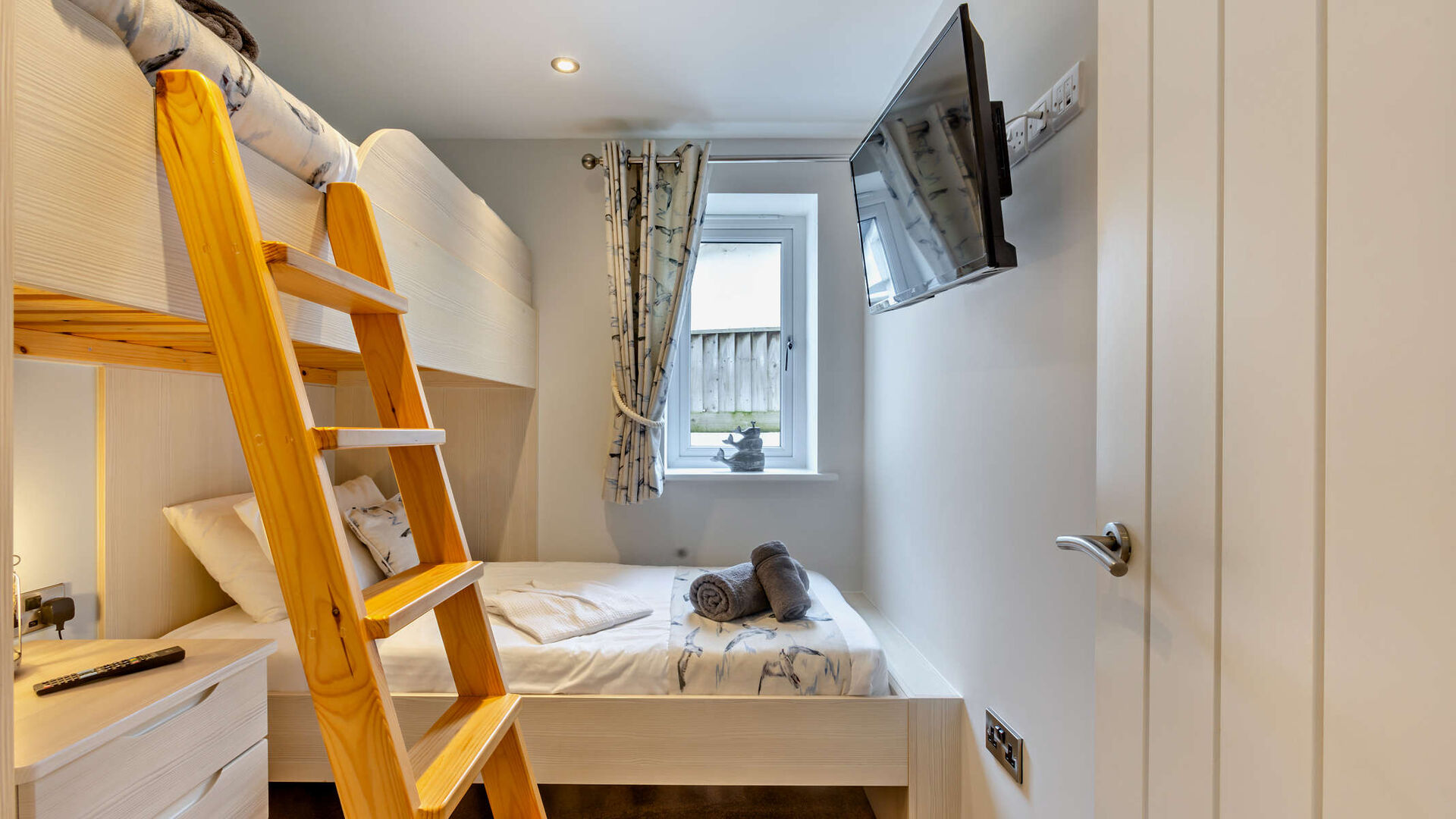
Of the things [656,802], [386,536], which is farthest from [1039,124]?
[386,536]

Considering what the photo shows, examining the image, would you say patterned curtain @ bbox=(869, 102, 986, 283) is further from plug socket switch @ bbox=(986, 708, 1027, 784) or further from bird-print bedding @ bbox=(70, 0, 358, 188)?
bird-print bedding @ bbox=(70, 0, 358, 188)

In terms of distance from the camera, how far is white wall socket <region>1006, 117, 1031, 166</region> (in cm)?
140

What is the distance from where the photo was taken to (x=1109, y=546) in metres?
0.86

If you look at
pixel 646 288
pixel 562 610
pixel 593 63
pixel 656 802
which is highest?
pixel 593 63

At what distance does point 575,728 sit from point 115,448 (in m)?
1.44

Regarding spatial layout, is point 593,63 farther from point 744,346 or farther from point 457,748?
point 457,748

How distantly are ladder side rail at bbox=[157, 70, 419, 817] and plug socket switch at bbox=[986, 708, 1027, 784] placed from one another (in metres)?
1.20

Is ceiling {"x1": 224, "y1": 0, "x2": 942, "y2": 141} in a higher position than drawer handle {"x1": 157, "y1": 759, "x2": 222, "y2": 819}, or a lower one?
higher

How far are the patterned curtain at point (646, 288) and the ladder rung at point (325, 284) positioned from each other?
142 cm

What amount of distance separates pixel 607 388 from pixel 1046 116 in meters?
2.01

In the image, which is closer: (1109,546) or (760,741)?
(1109,546)

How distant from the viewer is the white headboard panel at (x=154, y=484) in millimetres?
1741

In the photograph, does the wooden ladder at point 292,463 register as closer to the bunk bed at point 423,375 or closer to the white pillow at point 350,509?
the bunk bed at point 423,375

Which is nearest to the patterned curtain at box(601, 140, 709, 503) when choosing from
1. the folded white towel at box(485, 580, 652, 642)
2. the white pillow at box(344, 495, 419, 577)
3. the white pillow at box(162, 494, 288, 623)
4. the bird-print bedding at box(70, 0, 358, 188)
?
the folded white towel at box(485, 580, 652, 642)
